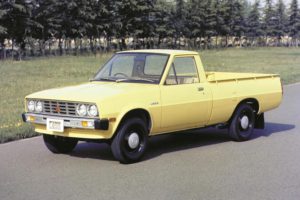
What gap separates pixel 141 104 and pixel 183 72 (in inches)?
65.0

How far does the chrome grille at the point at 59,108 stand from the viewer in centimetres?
782

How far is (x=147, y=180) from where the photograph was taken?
693 cm

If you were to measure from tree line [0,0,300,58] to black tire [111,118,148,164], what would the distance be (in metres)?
35.8

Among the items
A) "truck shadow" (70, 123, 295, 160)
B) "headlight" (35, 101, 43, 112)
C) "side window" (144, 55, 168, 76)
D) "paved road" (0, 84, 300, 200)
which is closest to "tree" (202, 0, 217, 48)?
"truck shadow" (70, 123, 295, 160)

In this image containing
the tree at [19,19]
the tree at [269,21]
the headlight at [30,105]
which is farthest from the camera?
the tree at [269,21]

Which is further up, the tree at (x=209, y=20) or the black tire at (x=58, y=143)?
the tree at (x=209, y=20)

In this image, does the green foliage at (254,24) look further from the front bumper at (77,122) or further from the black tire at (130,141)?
the front bumper at (77,122)

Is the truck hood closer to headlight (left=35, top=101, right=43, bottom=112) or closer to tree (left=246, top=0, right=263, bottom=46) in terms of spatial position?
headlight (left=35, top=101, right=43, bottom=112)

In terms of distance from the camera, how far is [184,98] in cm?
878

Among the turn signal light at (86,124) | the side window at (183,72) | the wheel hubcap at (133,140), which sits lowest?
the wheel hubcap at (133,140)

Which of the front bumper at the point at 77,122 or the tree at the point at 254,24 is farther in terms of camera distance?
the tree at the point at 254,24

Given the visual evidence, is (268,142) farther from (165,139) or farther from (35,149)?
(35,149)

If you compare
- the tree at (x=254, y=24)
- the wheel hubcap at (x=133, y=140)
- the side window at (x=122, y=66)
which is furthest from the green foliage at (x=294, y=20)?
the wheel hubcap at (x=133, y=140)

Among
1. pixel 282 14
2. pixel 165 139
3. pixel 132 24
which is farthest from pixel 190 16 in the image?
pixel 165 139
